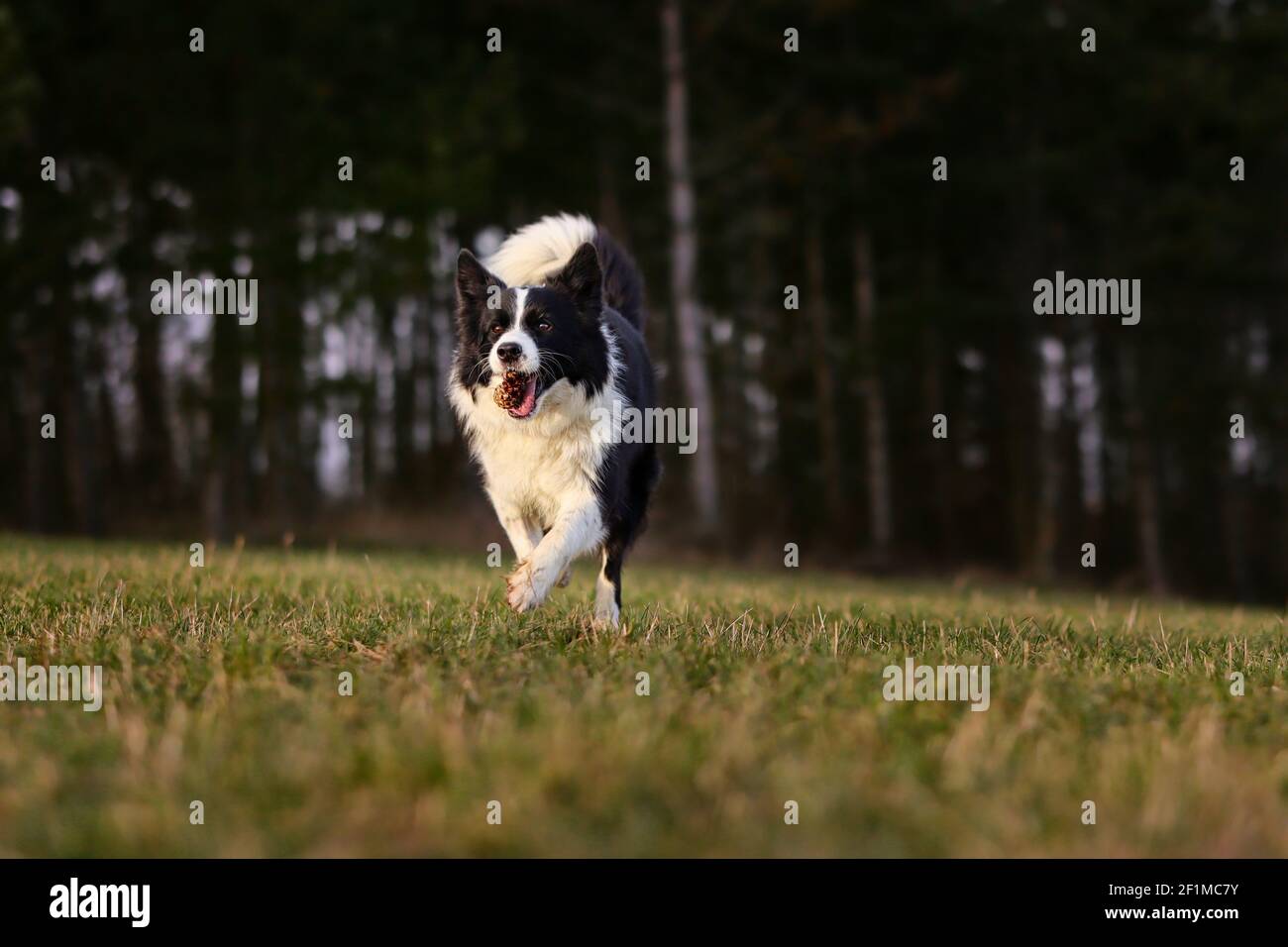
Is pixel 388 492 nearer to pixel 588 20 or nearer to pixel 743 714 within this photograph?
pixel 588 20

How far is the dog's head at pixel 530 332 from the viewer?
583 centimetres

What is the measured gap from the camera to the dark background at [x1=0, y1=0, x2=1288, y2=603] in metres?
18.2

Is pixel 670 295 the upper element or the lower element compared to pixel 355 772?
upper

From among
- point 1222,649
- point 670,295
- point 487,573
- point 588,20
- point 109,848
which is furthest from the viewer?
point 670,295

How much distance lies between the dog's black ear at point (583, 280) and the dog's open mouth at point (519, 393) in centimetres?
59

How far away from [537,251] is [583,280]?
1.03m

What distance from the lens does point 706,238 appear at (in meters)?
22.4

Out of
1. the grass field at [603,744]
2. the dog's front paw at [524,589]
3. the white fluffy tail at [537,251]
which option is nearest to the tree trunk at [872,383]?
the white fluffy tail at [537,251]

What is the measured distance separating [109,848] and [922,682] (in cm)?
276

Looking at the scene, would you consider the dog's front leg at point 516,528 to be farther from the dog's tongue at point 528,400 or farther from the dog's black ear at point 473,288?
the dog's black ear at point 473,288

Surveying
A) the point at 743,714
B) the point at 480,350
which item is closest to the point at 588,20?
the point at 480,350

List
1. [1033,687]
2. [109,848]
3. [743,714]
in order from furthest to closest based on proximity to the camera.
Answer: [1033,687] → [743,714] → [109,848]

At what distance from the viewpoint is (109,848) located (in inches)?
98.7
